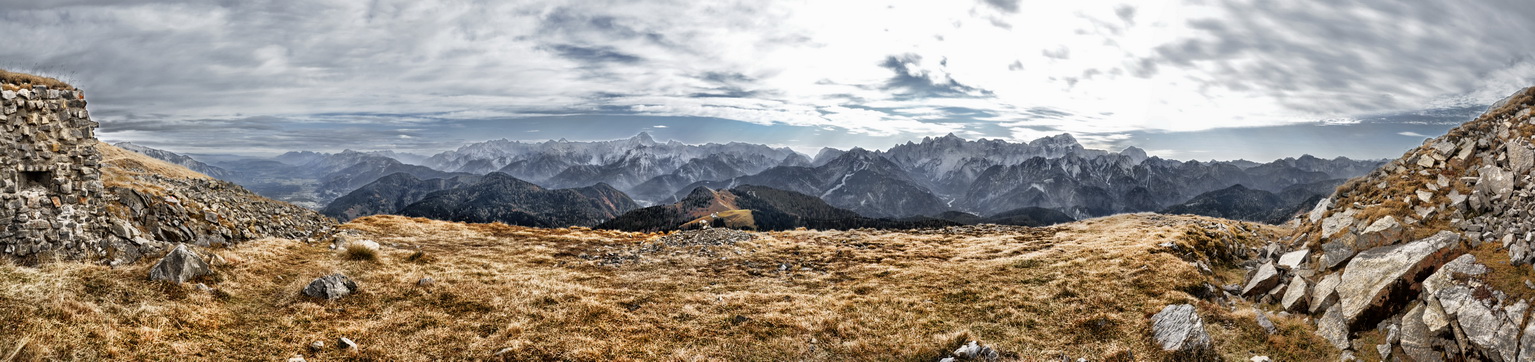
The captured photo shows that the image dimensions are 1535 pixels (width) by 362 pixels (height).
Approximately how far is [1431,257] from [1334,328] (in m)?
3.67

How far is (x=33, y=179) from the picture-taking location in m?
18.8

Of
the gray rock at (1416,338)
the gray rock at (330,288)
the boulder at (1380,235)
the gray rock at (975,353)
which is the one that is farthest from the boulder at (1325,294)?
the gray rock at (330,288)

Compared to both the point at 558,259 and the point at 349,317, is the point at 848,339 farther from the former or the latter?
the point at 558,259

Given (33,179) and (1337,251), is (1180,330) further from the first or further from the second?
(33,179)

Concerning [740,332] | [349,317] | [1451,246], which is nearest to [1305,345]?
[1451,246]

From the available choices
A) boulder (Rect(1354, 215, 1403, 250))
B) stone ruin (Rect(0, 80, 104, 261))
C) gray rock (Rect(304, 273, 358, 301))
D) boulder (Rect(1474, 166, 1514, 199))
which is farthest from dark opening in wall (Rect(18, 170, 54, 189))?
boulder (Rect(1474, 166, 1514, 199))

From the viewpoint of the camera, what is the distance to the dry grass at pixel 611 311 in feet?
42.9

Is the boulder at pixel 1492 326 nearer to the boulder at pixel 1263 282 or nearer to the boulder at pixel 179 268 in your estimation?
the boulder at pixel 1263 282

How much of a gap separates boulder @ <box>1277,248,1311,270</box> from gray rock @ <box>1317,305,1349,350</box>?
482 cm

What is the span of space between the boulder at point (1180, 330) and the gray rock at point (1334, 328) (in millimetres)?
2823

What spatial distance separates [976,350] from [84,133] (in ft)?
111

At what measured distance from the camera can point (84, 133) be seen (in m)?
20.7

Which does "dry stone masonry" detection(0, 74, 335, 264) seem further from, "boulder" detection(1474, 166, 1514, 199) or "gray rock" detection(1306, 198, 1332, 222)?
"gray rock" detection(1306, 198, 1332, 222)

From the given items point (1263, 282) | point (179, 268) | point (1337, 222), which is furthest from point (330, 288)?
point (1337, 222)
